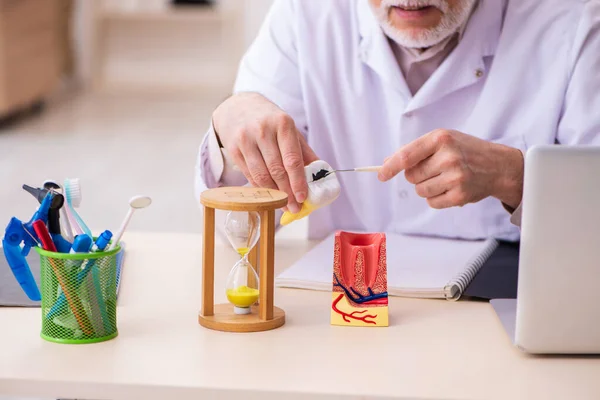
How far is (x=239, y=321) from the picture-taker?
102 centimetres

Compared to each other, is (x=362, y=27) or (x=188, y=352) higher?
(x=362, y=27)

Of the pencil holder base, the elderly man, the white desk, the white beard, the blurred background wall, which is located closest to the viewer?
the white desk

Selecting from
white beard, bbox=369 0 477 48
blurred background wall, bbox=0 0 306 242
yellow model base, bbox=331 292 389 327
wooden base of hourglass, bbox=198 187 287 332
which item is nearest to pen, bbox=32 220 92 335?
wooden base of hourglass, bbox=198 187 287 332

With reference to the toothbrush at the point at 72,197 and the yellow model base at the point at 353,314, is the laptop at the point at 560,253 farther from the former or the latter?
the toothbrush at the point at 72,197

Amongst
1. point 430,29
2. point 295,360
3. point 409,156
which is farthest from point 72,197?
point 430,29

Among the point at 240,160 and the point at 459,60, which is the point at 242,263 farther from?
the point at 459,60

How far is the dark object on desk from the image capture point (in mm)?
1151

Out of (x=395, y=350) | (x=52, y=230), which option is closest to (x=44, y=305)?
(x=52, y=230)

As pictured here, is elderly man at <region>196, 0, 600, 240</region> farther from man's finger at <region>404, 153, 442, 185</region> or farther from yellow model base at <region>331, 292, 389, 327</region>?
yellow model base at <region>331, 292, 389, 327</region>

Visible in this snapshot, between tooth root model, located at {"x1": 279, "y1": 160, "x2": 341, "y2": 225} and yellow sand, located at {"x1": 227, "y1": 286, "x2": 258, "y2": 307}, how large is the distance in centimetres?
17

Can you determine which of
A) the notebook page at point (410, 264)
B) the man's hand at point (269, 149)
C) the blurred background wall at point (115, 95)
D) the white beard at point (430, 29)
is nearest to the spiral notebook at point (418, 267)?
the notebook page at point (410, 264)

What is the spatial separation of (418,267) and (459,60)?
466 millimetres

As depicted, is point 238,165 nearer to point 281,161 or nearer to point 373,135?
point 281,161

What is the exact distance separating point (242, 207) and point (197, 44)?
6211 mm
